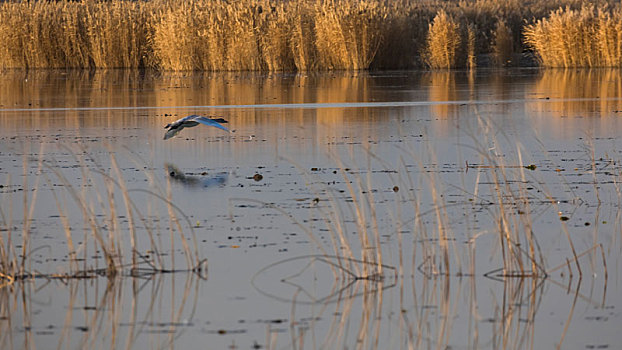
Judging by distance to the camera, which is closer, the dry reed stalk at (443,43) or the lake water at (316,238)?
the lake water at (316,238)

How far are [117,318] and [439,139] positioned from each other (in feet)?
22.9

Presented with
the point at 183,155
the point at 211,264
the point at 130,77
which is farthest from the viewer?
the point at 130,77

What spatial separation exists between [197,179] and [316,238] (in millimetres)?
2687

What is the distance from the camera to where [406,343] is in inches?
185

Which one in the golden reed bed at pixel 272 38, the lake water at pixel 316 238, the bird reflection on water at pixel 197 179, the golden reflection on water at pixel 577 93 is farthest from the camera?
the golden reed bed at pixel 272 38

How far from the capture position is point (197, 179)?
9102mm

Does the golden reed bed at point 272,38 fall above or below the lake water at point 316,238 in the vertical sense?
above

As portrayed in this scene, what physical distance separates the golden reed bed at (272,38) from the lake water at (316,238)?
14.1m

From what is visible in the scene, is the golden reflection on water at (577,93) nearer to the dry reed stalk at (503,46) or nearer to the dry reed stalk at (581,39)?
the dry reed stalk at (581,39)

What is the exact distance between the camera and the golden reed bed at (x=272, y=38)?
27469 millimetres

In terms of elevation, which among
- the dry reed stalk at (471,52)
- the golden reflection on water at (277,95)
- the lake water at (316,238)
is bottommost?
the lake water at (316,238)

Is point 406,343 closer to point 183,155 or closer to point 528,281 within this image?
point 528,281

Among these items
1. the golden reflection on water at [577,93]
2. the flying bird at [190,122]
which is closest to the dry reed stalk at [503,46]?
the golden reflection on water at [577,93]

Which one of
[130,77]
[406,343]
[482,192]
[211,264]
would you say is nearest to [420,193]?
[482,192]
